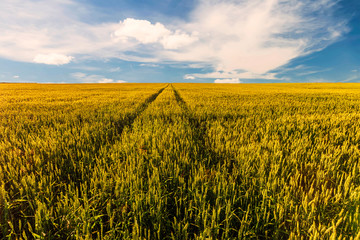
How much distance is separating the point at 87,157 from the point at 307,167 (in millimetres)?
3327

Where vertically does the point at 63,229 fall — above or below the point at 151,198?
below

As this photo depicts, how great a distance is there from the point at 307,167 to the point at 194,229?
1.87 metres

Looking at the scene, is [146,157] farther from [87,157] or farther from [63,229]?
[63,229]

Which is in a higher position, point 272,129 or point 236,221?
point 272,129

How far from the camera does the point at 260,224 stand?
149 centimetres

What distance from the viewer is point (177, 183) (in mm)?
1950

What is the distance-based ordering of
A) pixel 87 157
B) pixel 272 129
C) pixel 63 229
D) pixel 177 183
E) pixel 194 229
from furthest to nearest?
pixel 272 129
pixel 87 157
pixel 177 183
pixel 194 229
pixel 63 229

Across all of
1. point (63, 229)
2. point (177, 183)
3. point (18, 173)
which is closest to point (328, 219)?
point (177, 183)

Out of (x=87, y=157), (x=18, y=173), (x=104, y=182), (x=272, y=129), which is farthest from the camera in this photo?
(x=272, y=129)

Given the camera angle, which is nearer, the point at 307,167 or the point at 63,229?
the point at 63,229

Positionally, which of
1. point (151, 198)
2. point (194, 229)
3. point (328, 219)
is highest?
point (151, 198)

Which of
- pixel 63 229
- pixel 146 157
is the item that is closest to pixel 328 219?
pixel 146 157

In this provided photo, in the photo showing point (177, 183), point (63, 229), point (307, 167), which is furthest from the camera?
point (307, 167)

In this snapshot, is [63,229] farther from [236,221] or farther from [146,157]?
[236,221]
